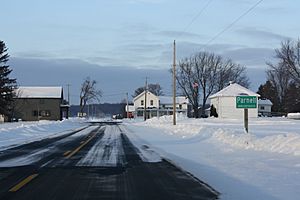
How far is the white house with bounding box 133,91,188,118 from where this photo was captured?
468 ft

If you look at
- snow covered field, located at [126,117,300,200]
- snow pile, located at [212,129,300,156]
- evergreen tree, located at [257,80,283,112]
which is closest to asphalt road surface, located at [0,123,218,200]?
snow covered field, located at [126,117,300,200]

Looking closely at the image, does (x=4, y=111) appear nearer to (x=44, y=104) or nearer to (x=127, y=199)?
(x=44, y=104)

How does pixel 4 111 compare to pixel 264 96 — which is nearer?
pixel 4 111

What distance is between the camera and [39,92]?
125 meters

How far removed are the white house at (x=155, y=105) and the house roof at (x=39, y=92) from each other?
26387 mm

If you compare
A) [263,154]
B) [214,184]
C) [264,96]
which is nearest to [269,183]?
[214,184]

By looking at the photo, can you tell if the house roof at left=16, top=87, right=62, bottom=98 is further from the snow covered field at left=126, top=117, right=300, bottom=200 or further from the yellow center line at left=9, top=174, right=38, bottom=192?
the yellow center line at left=9, top=174, right=38, bottom=192

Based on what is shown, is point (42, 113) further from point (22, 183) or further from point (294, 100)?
point (22, 183)

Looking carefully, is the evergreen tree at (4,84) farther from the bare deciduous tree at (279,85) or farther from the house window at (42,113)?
the bare deciduous tree at (279,85)

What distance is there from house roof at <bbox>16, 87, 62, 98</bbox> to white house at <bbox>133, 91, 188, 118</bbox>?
26.4m

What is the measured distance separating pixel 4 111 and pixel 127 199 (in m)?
75.1

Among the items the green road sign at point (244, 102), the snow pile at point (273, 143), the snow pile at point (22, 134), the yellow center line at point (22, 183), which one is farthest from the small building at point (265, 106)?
the yellow center line at point (22, 183)

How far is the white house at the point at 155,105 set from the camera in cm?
14274

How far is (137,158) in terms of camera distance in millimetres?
17516
